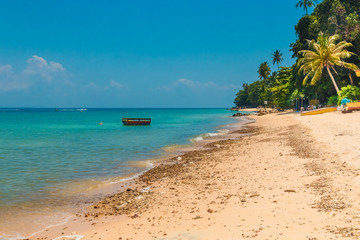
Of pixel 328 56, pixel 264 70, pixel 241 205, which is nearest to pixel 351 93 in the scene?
pixel 328 56

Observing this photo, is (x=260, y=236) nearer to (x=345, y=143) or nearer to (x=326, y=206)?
(x=326, y=206)

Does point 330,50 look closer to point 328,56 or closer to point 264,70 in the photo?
point 328,56

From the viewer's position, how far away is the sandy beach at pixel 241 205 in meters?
6.05

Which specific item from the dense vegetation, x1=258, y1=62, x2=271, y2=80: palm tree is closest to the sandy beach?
the dense vegetation

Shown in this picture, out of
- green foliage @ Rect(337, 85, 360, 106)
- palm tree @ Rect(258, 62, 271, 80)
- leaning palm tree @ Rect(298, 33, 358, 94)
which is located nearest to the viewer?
green foliage @ Rect(337, 85, 360, 106)

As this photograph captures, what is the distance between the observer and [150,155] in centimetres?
2211

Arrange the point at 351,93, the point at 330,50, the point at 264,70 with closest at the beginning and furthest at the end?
the point at 351,93 → the point at 330,50 → the point at 264,70

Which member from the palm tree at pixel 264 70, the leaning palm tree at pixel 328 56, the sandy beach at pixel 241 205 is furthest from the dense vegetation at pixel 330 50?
the palm tree at pixel 264 70

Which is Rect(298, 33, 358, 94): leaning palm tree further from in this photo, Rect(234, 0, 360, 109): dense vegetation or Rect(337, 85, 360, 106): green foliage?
Rect(337, 85, 360, 106): green foliage

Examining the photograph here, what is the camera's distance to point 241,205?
7957 mm

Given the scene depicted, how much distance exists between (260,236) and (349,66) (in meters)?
44.7

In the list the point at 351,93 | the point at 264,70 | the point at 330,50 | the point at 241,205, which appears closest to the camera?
the point at 241,205

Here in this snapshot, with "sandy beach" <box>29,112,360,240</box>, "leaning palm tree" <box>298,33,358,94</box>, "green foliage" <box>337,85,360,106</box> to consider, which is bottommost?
"sandy beach" <box>29,112,360,240</box>

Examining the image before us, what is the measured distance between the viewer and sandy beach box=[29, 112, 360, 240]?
19.8 feet
